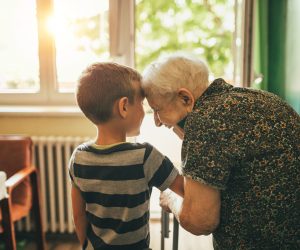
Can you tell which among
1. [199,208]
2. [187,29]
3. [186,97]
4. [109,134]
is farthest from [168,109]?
[187,29]

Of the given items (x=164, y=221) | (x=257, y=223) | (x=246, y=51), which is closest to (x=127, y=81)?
(x=257, y=223)

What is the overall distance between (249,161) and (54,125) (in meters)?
1.83

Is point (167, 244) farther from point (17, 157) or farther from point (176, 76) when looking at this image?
point (176, 76)

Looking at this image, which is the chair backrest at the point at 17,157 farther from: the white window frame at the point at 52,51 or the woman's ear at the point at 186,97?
the woman's ear at the point at 186,97

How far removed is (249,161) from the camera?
0.97 meters

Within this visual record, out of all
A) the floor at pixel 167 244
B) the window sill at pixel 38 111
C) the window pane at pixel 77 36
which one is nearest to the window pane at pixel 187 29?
the window pane at pixel 77 36

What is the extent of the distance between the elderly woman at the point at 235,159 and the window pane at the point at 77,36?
6.05 feet

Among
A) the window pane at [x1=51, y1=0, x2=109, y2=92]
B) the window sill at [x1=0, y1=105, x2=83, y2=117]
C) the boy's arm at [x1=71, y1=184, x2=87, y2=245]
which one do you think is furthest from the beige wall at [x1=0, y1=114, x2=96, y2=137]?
the boy's arm at [x1=71, y1=184, x2=87, y2=245]

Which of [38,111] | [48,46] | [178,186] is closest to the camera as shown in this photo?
[178,186]

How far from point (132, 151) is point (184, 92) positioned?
9.1 inches

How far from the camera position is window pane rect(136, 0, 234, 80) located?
3.58 metres

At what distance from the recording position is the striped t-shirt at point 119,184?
100 cm

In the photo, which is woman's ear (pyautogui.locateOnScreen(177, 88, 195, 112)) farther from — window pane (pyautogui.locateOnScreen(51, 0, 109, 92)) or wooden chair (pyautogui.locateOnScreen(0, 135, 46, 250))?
window pane (pyautogui.locateOnScreen(51, 0, 109, 92))

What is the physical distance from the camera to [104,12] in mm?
2740
